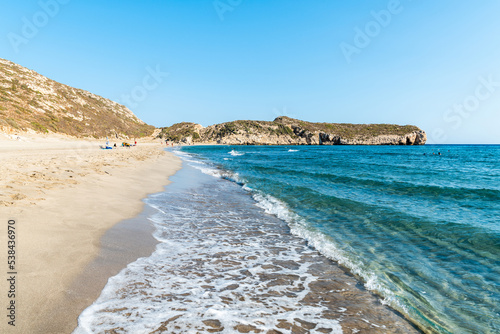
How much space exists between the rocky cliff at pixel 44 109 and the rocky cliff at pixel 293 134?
50.3 meters

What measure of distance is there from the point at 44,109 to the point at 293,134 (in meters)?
119

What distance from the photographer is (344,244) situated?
6449 mm

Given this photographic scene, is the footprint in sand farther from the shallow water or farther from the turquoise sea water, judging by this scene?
the turquoise sea water

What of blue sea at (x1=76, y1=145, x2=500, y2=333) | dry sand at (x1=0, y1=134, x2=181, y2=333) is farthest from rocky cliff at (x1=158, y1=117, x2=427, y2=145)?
blue sea at (x1=76, y1=145, x2=500, y2=333)

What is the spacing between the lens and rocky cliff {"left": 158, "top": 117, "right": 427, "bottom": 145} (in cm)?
13350

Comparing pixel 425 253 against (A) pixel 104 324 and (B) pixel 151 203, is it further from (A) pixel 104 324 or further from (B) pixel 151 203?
(B) pixel 151 203

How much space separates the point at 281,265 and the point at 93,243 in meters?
4.09

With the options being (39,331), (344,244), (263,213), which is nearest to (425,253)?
(344,244)

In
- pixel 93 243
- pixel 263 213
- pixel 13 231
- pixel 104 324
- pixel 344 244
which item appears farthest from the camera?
pixel 263 213

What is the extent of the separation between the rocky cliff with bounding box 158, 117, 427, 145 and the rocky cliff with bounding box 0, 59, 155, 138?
165 feet

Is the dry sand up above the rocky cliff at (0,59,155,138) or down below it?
below

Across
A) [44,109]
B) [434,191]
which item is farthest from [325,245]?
[44,109]

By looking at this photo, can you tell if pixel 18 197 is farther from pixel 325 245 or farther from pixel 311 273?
pixel 325 245

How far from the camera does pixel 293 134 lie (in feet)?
490
